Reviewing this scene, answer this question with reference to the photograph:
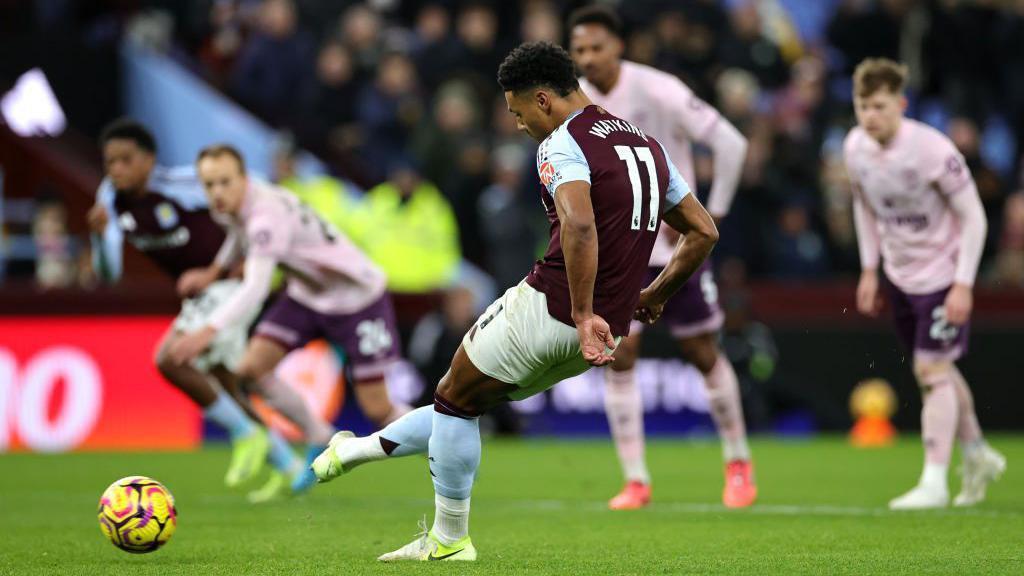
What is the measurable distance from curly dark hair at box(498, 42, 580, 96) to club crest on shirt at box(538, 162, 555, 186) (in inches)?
13.4

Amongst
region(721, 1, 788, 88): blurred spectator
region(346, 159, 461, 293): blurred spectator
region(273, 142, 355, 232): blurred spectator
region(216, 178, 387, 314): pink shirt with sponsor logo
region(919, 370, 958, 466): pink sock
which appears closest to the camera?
region(919, 370, 958, 466): pink sock

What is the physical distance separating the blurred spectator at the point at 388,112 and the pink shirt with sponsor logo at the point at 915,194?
9213mm

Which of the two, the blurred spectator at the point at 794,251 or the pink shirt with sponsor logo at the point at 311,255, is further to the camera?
the blurred spectator at the point at 794,251

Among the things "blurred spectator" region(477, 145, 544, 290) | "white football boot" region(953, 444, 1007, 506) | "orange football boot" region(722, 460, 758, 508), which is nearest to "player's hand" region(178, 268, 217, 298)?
"orange football boot" region(722, 460, 758, 508)

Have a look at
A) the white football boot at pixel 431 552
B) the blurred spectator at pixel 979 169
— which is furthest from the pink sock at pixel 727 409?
the blurred spectator at pixel 979 169

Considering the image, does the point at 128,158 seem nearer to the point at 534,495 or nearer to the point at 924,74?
the point at 534,495

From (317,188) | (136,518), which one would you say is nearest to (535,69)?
(136,518)

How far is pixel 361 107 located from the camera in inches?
734

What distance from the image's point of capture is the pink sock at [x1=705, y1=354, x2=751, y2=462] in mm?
9547

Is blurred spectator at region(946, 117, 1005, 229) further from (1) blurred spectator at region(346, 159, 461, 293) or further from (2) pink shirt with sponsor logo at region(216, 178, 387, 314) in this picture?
(2) pink shirt with sponsor logo at region(216, 178, 387, 314)

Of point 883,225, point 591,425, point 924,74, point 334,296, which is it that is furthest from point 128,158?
point 924,74

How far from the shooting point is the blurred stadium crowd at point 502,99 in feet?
57.4

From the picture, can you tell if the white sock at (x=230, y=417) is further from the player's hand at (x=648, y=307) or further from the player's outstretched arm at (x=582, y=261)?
the player's outstretched arm at (x=582, y=261)

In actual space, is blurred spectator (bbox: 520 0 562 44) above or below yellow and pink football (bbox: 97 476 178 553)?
above
